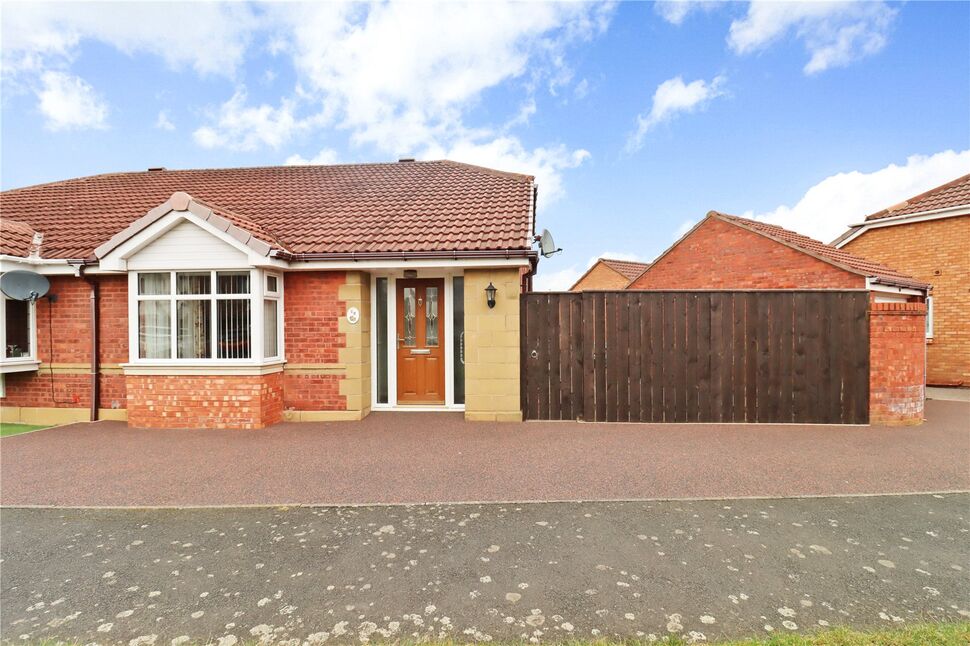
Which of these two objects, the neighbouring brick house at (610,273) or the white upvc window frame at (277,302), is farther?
the neighbouring brick house at (610,273)

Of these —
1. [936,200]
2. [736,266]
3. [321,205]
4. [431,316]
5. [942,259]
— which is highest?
[936,200]

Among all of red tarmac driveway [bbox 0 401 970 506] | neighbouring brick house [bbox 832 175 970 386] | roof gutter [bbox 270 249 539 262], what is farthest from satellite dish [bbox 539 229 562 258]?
neighbouring brick house [bbox 832 175 970 386]

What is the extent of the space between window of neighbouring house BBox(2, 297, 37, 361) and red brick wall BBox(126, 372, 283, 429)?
8.22 ft

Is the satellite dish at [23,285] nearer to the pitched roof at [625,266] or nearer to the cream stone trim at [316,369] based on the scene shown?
the cream stone trim at [316,369]

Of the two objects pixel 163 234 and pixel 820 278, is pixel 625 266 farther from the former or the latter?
pixel 163 234

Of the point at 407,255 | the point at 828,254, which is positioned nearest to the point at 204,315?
the point at 407,255

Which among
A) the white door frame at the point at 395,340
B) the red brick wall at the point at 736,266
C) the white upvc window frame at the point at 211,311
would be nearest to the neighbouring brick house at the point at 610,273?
the red brick wall at the point at 736,266

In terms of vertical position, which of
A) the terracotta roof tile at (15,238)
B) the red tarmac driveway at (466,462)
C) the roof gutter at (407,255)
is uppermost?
the terracotta roof tile at (15,238)

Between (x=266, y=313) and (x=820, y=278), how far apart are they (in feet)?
36.4

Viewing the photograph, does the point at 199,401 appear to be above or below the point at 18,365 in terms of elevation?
below

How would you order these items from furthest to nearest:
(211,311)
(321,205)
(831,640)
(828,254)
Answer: (828,254), (321,205), (211,311), (831,640)

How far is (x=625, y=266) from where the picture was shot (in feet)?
88.7

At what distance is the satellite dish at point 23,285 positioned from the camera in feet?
24.1

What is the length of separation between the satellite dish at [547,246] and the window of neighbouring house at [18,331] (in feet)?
31.1
